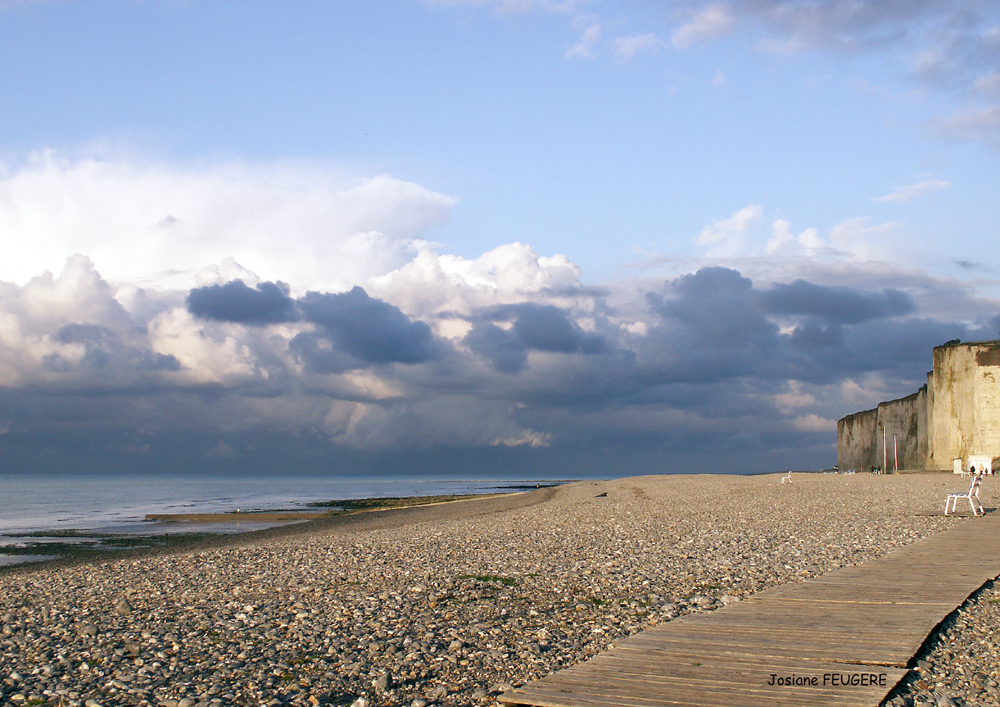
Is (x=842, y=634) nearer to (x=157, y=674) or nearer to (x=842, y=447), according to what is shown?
(x=157, y=674)

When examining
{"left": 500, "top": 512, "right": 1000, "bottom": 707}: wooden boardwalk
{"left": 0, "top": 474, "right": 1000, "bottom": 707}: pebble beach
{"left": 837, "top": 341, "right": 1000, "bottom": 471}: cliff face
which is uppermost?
{"left": 837, "top": 341, "right": 1000, "bottom": 471}: cliff face

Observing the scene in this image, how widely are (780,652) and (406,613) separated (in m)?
4.55

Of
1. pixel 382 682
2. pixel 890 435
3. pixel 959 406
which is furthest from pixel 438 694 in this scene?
pixel 890 435

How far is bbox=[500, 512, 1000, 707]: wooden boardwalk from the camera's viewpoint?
5398 millimetres

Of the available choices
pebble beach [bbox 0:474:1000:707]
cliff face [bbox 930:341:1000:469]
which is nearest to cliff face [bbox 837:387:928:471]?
cliff face [bbox 930:341:1000:469]

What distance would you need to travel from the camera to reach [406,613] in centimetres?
931

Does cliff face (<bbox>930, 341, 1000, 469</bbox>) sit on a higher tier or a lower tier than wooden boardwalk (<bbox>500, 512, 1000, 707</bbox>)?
higher

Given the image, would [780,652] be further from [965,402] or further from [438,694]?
[965,402]

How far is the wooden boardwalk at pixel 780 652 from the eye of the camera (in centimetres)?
540

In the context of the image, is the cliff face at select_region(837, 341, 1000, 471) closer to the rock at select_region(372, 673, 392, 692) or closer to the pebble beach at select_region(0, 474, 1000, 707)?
the pebble beach at select_region(0, 474, 1000, 707)

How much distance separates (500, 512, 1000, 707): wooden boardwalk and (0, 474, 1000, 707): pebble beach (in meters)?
0.30

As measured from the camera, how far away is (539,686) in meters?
5.72

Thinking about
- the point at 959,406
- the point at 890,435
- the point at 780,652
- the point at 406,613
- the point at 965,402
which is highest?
the point at 965,402

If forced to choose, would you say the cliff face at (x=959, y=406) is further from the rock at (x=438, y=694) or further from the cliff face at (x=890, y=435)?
the rock at (x=438, y=694)
